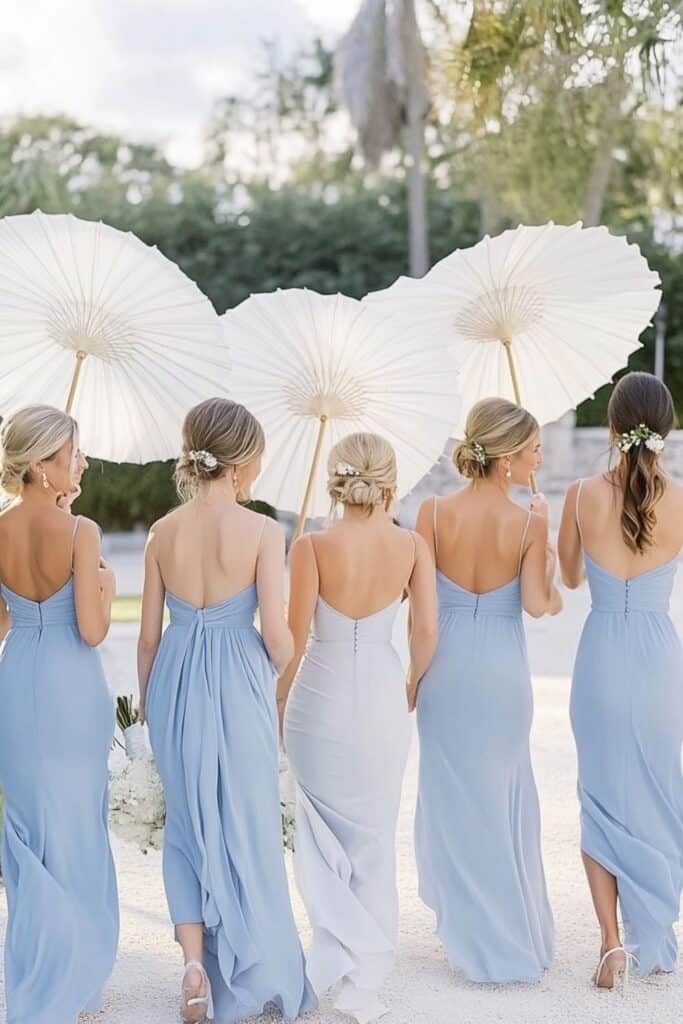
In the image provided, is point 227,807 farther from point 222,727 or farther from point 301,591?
point 301,591

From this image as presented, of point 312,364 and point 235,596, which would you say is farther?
point 312,364

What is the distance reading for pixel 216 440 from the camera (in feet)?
12.8

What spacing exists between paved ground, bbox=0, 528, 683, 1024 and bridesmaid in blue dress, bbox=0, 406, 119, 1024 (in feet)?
1.02

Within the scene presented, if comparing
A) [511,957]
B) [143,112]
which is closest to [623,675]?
[511,957]

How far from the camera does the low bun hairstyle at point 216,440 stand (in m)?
3.91

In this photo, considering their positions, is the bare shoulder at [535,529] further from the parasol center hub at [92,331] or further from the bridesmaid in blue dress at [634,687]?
the parasol center hub at [92,331]

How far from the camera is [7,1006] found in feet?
12.6

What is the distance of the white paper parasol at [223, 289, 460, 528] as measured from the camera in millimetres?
4492

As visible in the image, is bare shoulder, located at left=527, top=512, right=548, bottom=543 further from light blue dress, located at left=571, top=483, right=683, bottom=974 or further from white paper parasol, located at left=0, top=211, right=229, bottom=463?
white paper parasol, located at left=0, top=211, right=229, bottom=463

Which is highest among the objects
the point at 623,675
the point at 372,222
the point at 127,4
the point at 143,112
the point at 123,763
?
the point at 127,4

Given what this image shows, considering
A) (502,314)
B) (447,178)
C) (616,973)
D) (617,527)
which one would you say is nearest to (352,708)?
(617,527)

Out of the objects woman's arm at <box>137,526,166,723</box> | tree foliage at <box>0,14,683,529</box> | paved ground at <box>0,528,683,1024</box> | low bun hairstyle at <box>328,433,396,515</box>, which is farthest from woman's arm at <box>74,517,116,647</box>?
tree foliage at <box>0,14,683,529</box>

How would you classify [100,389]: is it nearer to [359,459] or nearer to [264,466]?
[264,466]

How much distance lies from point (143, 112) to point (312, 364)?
132ft
